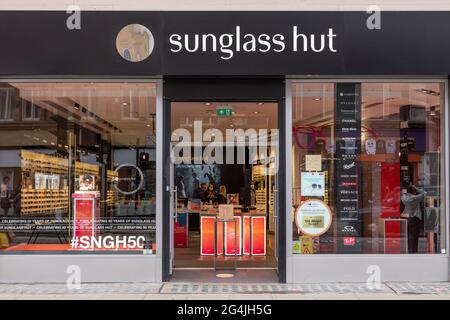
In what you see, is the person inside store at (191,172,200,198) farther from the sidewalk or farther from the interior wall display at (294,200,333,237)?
the sidewalk

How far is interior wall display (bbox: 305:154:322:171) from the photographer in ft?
27.1

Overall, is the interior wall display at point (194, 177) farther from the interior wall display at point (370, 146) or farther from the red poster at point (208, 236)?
the interior wall display at point (370, 146)

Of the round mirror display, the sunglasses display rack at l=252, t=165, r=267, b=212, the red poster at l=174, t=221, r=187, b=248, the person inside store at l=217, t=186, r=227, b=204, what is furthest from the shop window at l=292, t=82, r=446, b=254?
the person inside store at l=217, t=186, r=227, b=204

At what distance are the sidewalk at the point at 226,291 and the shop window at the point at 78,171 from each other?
0.69m

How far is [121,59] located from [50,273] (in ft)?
11.0

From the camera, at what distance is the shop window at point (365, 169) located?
8180 millimetres

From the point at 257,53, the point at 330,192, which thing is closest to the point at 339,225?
the point at 330,192

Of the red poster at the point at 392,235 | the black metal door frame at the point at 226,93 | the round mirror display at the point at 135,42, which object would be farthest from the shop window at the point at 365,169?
the round mirror display at the point at 135,42

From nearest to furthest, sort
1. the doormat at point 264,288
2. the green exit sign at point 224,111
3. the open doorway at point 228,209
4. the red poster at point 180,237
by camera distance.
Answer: the doormat at point 264,288
the open doorway at point 228,209
the green exit sign at point 224,111
the red poster at point 180,237

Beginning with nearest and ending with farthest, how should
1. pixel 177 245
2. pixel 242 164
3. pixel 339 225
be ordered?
1. pixel 339 225
2. pixel 177 245
3. pixel 242 164

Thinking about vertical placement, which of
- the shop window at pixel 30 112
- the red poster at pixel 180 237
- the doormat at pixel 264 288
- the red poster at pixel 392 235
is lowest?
the doormat at pixel 264 288

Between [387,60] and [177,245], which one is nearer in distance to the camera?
→ [387,60]
